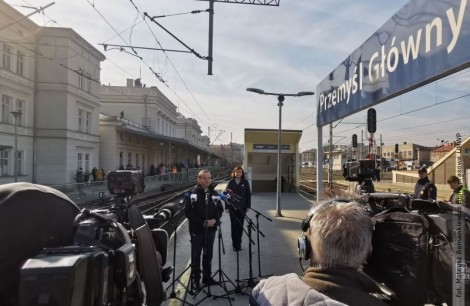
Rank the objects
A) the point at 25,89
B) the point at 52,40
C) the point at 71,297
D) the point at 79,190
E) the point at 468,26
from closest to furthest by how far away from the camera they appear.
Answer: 1. the point at 71,297
2. the point at 468,26
3. the point at 79,190
4. the point at 25,89
5. the point at 52,40

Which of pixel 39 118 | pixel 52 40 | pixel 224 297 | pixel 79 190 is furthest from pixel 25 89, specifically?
pixel 224 297

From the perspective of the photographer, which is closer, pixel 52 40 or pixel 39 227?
pixel 39 227

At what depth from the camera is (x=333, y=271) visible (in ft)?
5.08

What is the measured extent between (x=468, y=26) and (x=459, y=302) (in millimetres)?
2987

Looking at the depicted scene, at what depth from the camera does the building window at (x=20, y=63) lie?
25891 millimetres

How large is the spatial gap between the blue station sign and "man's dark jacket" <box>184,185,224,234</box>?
287 centimetres

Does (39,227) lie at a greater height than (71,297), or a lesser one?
greater

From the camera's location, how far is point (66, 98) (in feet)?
94.5

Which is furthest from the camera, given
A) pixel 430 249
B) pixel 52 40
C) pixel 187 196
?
pixel 52 40

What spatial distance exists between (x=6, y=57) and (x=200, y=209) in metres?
24.2

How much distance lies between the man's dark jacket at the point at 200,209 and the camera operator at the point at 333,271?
361 cm

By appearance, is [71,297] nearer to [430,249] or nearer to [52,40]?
[430,249]

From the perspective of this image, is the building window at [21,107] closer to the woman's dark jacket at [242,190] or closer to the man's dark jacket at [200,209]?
the woman's dark jacket at [242,190]

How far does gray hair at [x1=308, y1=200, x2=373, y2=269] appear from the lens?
63.2 inches
